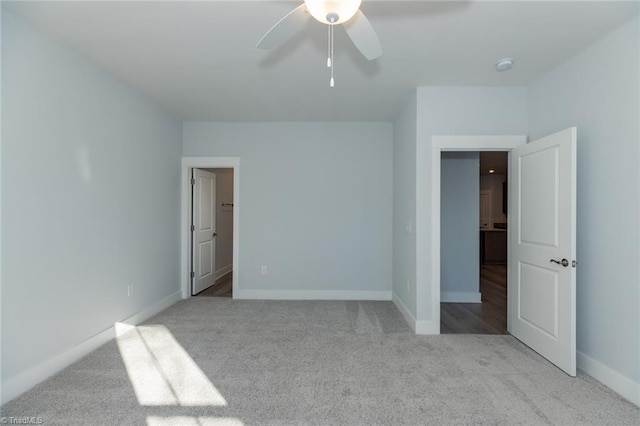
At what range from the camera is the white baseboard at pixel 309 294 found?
4750 mm

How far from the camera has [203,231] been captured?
5188mm

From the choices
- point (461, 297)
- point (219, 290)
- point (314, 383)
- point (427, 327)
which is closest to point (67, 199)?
point (314, 383)

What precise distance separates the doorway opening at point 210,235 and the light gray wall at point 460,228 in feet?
10.7

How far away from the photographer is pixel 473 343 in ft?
10.4

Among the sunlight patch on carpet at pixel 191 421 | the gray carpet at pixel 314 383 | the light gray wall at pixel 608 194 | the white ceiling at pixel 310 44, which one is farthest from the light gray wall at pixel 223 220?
the light gray wall at pixel 608 194

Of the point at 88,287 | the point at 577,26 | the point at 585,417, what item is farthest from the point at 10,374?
the point at 577,26

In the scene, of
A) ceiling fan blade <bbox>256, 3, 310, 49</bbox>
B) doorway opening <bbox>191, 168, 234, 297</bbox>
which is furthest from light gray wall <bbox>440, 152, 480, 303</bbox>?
ceiling fan blade <bbox>256, 3, 310, 49</bbox>

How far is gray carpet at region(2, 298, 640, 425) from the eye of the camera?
2025mm

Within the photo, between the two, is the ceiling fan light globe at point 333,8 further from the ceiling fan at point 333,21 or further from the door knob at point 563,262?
the door knob at point 563,262

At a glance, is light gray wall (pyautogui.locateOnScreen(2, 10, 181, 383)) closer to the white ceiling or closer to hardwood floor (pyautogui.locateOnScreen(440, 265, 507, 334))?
the white ceiling

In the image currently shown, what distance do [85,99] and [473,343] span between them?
415 centimetres

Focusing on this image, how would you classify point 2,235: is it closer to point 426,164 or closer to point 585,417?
point 426,164

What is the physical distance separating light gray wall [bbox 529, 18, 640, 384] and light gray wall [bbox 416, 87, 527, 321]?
0.56 m

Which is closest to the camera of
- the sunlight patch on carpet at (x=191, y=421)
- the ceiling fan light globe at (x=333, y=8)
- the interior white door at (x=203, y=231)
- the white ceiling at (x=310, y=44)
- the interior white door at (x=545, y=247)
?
the ceiling fan light globe at (x=333, y=8)
